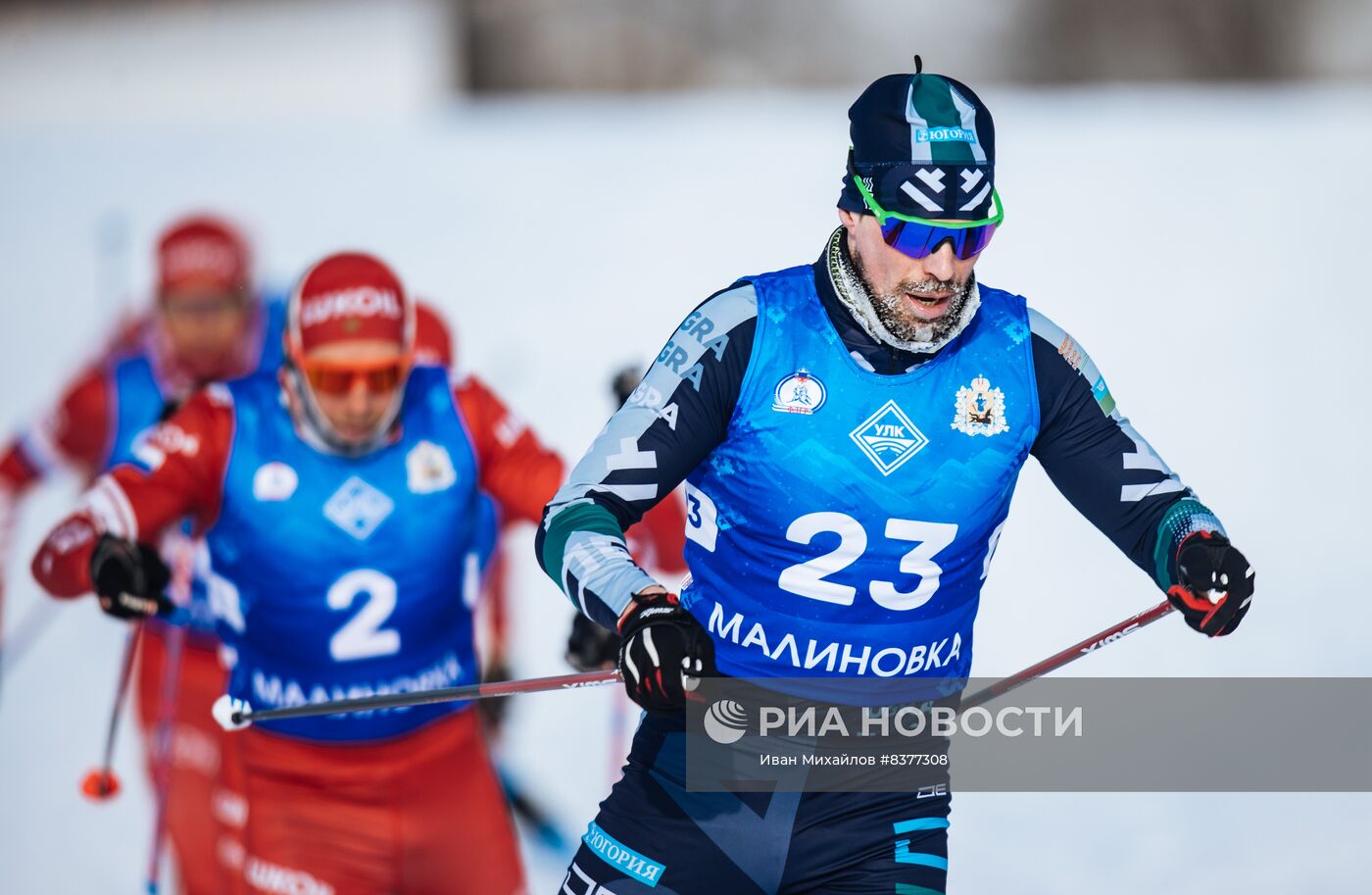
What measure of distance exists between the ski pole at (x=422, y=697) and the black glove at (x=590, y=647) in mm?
646

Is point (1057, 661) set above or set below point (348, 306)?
below

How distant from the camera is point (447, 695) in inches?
145

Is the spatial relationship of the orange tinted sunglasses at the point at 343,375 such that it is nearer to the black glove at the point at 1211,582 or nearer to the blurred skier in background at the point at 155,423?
the blurred skier in background at the point at 155,423

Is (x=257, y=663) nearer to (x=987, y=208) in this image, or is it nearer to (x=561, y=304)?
(x=987, y=208)

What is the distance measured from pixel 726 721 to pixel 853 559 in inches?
14.9

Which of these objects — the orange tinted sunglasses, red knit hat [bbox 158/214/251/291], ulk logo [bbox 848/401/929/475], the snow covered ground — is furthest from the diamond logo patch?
red knit hat [bbox 158/214/251/291]

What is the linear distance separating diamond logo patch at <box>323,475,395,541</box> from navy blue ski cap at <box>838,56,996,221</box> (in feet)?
5.59

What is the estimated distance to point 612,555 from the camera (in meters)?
3.11

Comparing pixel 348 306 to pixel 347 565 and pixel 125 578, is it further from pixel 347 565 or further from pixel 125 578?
pixel 125 578

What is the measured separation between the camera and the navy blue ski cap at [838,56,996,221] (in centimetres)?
328

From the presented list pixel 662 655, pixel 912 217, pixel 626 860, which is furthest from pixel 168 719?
pixel 912 217

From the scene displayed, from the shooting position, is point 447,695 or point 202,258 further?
point 202,258

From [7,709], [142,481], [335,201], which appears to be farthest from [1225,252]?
[142,481]

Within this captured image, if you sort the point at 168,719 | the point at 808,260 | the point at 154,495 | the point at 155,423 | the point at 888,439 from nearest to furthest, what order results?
the point at 888,439
the point at 154,495
the point at 155,423
the point at 168,719
the point at 808,260
